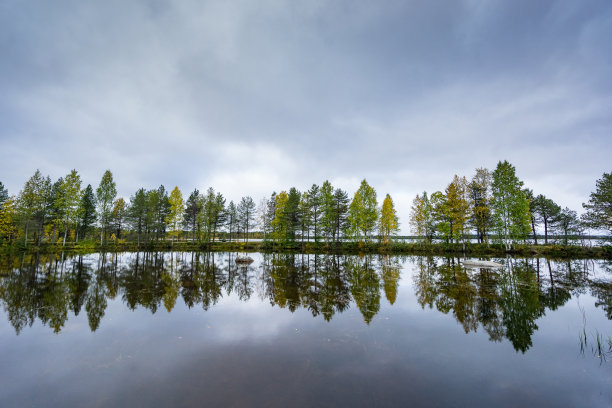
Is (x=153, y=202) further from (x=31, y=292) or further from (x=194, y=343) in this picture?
(x=194, y=343)

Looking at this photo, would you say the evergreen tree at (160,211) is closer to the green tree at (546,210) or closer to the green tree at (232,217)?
the green tree at (232,217)

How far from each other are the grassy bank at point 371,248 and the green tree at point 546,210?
14845mm

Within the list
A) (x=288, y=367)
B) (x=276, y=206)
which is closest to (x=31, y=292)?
(x=288, y=367)

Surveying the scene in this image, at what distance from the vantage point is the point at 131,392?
4.94 meters

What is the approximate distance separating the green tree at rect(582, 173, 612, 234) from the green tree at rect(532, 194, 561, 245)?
723 inches

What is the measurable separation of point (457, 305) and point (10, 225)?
6646 centimetres

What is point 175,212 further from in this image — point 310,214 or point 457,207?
point 457,207

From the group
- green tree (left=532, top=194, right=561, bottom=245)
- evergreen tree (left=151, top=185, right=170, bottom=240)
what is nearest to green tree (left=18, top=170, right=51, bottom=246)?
evergreen tree (left=151, top=185, right=170, bottom=240)

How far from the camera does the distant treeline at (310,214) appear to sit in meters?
36.8

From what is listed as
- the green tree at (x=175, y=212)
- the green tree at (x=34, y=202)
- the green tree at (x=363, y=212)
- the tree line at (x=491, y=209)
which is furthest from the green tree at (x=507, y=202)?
the green tree at (x=34, y=202)

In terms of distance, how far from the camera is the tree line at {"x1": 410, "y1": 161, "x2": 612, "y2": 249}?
3350 cm

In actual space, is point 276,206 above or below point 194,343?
above

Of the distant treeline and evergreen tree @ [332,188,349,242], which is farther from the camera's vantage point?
evergreen tree @ [332,188,349,242]

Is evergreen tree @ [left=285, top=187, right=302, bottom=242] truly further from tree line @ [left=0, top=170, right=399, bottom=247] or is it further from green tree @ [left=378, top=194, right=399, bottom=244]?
green tree @ [left=378, top=194, right=399, bottom=244]
